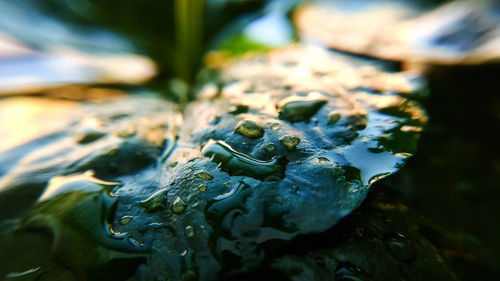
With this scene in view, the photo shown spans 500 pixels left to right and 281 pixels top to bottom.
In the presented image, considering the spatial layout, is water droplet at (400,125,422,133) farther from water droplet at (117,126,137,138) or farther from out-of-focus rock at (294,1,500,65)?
water droplet at (117,126,137,138)

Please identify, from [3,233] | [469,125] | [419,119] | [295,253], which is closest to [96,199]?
[3,233]

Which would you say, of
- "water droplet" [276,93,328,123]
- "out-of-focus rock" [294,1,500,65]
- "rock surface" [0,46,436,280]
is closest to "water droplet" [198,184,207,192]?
"rock surface" [0,46,436,280]

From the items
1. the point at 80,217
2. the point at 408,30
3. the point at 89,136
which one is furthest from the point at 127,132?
the point at 408,30

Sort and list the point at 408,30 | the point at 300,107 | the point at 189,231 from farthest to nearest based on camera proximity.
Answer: the point at 408,30 → the point at 300,107 → the point at 189,231

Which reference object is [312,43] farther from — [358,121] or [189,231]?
[189,231]

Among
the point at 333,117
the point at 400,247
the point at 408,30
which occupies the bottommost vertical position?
the point at 400,247

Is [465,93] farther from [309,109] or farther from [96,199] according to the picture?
[96,199]
